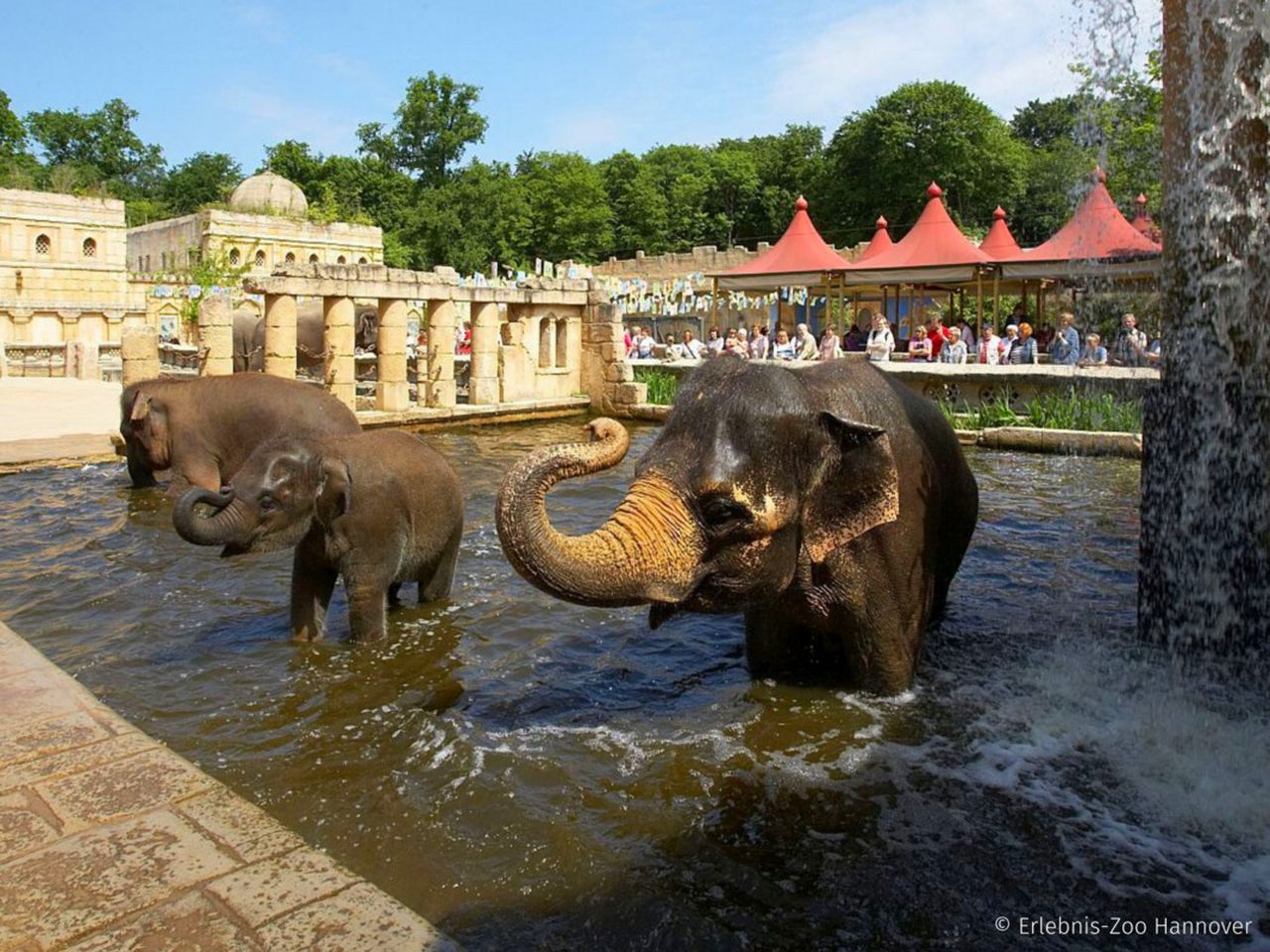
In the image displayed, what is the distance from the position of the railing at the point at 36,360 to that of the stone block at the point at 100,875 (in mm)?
28037

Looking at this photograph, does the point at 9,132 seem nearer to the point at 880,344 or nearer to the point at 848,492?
the point at 880,344

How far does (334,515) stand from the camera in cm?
565

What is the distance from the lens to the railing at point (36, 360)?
27.5 metres

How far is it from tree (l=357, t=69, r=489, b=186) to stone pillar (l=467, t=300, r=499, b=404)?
1930 inches

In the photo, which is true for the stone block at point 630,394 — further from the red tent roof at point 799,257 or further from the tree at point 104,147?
the tree at point 104,147

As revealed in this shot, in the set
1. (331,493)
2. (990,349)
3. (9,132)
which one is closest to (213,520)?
(331,493)

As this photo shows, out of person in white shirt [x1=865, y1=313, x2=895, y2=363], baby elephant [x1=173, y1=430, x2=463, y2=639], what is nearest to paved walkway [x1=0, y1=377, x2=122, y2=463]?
baby elephant [x1=173, y1=430, x2=463, y2=639]

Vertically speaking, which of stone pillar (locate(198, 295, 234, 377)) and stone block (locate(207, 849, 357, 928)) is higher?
stone pillar (locate(198, 295, 234, 377))

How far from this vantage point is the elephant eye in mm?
3709

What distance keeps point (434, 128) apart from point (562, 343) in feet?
157

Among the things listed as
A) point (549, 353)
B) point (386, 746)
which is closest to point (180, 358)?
point (549, 353)

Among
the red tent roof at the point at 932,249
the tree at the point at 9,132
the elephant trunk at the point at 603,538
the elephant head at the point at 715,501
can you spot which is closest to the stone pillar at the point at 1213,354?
the elephant head at the point at 715,501

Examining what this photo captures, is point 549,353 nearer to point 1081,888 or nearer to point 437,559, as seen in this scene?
point 437,559

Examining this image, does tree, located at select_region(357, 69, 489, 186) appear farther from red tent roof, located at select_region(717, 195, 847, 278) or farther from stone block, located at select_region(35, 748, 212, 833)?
stone block, located at select_region(35, 748, 212, 833)
